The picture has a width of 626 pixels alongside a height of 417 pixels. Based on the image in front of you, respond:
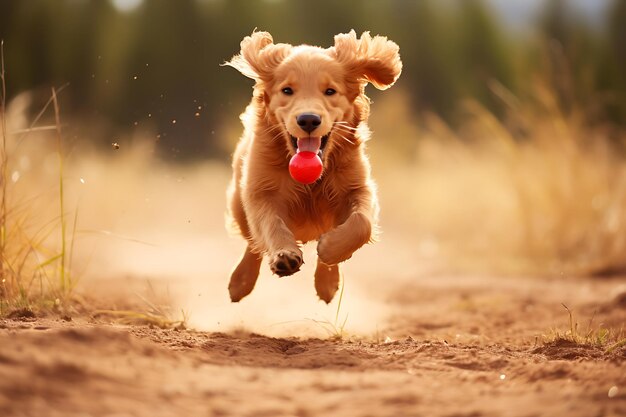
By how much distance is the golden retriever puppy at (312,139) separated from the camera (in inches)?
171

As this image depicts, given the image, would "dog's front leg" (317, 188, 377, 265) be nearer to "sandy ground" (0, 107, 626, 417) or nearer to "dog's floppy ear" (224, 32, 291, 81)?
"sandy ground" (0, 107, 626, 417)

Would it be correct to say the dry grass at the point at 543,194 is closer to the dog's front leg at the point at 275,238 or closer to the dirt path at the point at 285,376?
the dog's front leg at the point at 275,238

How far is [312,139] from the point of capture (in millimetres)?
4344

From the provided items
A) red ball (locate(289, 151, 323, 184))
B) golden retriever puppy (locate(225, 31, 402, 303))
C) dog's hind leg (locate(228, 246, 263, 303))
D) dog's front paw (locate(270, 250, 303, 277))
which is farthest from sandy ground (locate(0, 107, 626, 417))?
red ball (locate(289, 151, 323, 184))

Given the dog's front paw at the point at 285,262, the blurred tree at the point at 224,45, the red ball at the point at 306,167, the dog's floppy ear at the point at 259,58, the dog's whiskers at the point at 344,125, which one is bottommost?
the dog's front paw at the point at 285,262

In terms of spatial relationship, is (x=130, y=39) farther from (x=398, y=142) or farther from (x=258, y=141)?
(x=258, y=141)

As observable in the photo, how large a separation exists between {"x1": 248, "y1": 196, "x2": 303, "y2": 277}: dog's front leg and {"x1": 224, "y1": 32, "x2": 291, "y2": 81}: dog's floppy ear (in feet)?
2.41

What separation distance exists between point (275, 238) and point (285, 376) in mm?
1287

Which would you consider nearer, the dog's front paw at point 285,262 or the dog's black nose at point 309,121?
the dog's front paw at point 285,262

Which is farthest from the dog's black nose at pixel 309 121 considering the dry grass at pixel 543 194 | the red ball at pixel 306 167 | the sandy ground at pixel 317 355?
the dry grass at pixel 543 194

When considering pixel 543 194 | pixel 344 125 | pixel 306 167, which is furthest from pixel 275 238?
pixel 543 194

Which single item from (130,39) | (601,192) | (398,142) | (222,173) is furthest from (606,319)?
(130,39)

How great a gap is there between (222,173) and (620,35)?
12685mm

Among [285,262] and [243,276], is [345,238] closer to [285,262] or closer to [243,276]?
[285,262]
